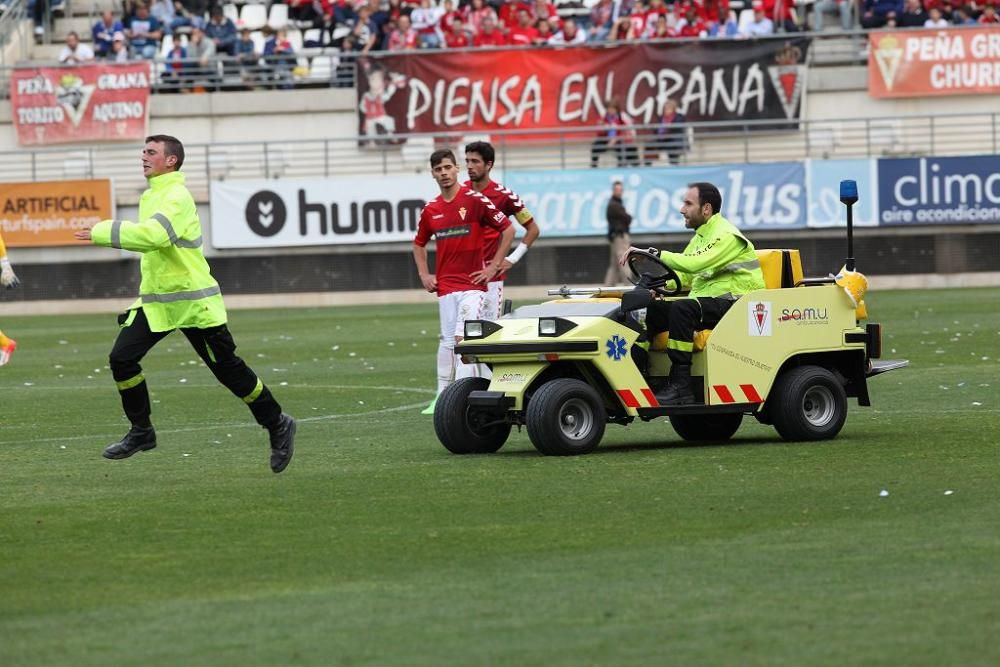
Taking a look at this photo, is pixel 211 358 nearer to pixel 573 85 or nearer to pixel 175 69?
pixel 573 85

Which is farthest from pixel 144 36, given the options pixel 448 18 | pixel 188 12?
pixel 448 18

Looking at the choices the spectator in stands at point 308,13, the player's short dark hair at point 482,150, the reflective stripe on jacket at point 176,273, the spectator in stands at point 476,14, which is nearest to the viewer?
the reflective stripe on jacket at point 176,273

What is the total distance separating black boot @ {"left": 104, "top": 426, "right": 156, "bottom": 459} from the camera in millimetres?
11297

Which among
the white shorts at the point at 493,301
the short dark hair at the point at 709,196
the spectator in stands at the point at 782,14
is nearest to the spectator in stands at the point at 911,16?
the spectator in stands at the point at 782,14

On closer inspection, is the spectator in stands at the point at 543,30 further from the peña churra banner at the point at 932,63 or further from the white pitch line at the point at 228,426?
the white pitch line at the point at 228,426

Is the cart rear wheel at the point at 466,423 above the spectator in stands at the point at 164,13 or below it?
below

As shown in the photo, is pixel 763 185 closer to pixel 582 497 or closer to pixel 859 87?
pixel 859 87

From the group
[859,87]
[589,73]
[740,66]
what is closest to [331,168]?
[589,73]

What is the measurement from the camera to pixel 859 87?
3722 cm

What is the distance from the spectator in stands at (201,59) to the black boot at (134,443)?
27.5 m

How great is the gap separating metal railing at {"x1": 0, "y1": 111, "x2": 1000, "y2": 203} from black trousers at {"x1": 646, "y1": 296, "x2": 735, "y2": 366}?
78.8 ft

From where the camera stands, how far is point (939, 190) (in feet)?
111

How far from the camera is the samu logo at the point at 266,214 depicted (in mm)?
35000

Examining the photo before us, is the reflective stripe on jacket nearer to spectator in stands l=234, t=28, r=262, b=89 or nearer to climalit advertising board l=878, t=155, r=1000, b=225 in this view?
climalit advertising board l=878, t=155, r=1000, b=225
